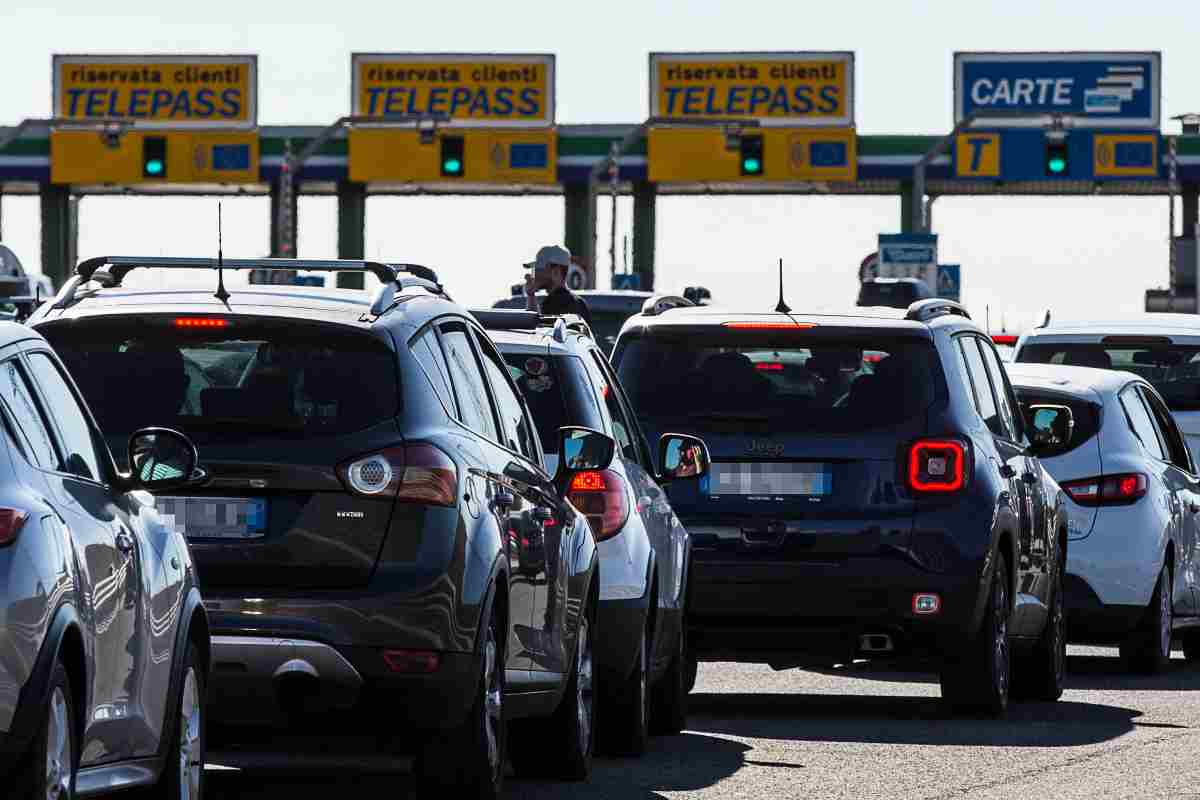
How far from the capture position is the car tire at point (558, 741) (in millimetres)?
11094

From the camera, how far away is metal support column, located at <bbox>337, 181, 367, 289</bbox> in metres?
76.1

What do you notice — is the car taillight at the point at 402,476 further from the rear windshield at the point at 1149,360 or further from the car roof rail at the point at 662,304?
the rear windshield at the point at 1149,360

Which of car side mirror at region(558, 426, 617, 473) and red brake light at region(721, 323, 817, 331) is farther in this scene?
red brake light at region(721, 323, 817, 331)

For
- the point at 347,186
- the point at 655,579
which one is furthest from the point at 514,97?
the point at 655,579

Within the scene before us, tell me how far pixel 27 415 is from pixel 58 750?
854mm

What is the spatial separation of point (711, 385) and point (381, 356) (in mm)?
4490

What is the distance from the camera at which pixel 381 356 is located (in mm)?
9547

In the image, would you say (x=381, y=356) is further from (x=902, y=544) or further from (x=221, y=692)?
(x=902, y=544)

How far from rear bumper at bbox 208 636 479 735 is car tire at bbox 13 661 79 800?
1.93 m

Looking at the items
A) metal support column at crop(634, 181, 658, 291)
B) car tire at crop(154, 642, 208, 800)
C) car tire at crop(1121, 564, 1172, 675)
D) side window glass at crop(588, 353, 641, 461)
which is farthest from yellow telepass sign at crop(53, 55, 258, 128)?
car tire at crop(154, 642, 208, 800)

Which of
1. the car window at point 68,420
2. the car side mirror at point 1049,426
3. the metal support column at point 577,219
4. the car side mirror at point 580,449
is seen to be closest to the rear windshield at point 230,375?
the car window at point 68,420

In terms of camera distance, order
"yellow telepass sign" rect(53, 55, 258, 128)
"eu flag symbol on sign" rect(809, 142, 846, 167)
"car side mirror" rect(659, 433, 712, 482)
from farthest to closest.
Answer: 1. "yellow telepass sign" rect(53, 55, 258, 128)
2. "eu flag symbol on sign" rect(809, 142, 846, 167)
3. "car side mirror" rect(659, 433, 712, 482)

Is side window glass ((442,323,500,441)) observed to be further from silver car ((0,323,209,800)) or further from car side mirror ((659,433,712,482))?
car side mirror ((659,433,712,482))

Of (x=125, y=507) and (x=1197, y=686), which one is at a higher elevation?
(x=125, y=507)
